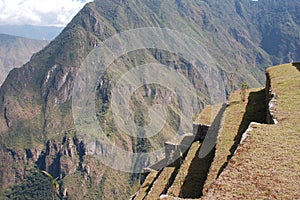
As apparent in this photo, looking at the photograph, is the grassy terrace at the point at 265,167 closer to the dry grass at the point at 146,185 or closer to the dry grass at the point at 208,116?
the dry grass at the point at 208,116

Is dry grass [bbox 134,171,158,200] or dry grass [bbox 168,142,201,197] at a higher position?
dry grass [bbox 168,142,201,197]

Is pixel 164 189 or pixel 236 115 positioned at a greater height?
pixel 236 115

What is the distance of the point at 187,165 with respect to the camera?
1806cm

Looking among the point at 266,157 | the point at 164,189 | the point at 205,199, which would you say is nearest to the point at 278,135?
the point at 266,157

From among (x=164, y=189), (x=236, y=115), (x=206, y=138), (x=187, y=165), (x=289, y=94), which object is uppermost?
(x=289, y=94)

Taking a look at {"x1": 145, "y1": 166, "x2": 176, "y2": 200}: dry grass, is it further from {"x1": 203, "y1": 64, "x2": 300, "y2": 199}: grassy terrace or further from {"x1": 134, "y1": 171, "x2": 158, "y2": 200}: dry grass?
{"x1": 203, "y1": 64, "x2": 300, "y2": 199}: grassy terrace

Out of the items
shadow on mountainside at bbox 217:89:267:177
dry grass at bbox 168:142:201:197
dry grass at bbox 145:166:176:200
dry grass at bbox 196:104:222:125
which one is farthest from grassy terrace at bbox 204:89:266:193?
dry grass at bbox 145:166:176:200

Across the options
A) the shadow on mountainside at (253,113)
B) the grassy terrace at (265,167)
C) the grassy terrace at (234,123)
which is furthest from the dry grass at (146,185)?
the grassy terrace at (265,167)

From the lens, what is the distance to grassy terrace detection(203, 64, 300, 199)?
8.54 m

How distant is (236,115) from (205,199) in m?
11.2

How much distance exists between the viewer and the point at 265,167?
9.59m

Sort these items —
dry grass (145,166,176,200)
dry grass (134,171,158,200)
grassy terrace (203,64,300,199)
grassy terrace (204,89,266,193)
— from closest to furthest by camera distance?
grassy terrace (203,64,300,199)
grassy terrace (204,89,266,193)
dry grass (145,166,176,200)
dry grass (134,171,158,200)

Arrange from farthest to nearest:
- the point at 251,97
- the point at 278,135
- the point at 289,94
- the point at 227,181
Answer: the point at 251,97
the point at 289,94
the point at 278,135
the point at 227,181

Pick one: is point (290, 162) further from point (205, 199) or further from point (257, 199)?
point (205, 199)
